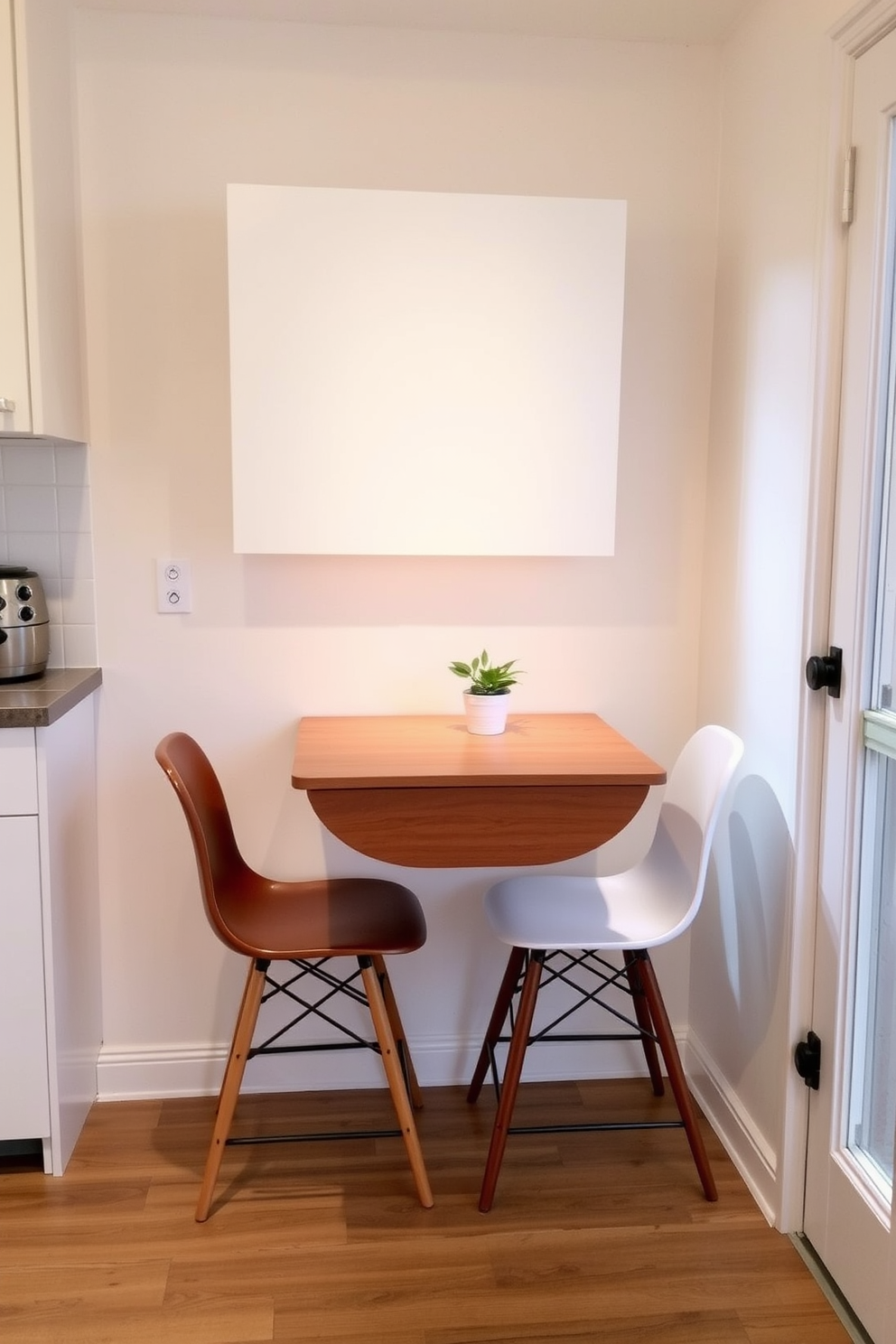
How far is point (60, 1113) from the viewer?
229 cm

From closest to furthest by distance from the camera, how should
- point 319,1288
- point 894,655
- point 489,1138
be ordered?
point 894,655, point 319,1288, point 489,1138

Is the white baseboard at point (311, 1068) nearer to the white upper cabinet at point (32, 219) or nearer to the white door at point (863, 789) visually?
the white door at point (863, 789)

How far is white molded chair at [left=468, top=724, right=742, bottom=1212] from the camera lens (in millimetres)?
2178

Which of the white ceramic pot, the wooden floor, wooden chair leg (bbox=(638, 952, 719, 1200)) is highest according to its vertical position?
the white ceramic pot

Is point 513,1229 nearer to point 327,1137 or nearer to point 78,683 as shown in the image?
point 327,1137

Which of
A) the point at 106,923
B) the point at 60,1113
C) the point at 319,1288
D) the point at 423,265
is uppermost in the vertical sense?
the point at 423,265

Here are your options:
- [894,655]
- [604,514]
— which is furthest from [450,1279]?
[604,514]

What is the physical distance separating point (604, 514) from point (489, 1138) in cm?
138

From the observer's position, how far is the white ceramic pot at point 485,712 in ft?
7.82

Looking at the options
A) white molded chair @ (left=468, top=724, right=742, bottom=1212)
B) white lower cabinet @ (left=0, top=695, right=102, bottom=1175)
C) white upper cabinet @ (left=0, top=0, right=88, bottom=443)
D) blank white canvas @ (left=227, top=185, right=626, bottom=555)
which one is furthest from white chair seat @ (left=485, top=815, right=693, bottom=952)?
white upper cabinet @ (left=0, top=0, right=88, bottom=443)

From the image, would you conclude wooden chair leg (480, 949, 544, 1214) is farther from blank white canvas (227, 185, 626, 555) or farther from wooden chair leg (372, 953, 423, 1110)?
blank white canvas (227, 185, 626, 555)

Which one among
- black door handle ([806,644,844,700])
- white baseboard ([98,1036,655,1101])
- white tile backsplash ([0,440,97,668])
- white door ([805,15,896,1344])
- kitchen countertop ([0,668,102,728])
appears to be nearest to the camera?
white door ([805,15,896,1344])

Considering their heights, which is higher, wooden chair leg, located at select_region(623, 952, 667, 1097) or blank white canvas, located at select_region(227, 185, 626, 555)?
blank white canvas, located at select_region(227, 185, 626, 555)

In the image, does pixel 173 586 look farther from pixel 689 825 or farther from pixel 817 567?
pixel 817 567
